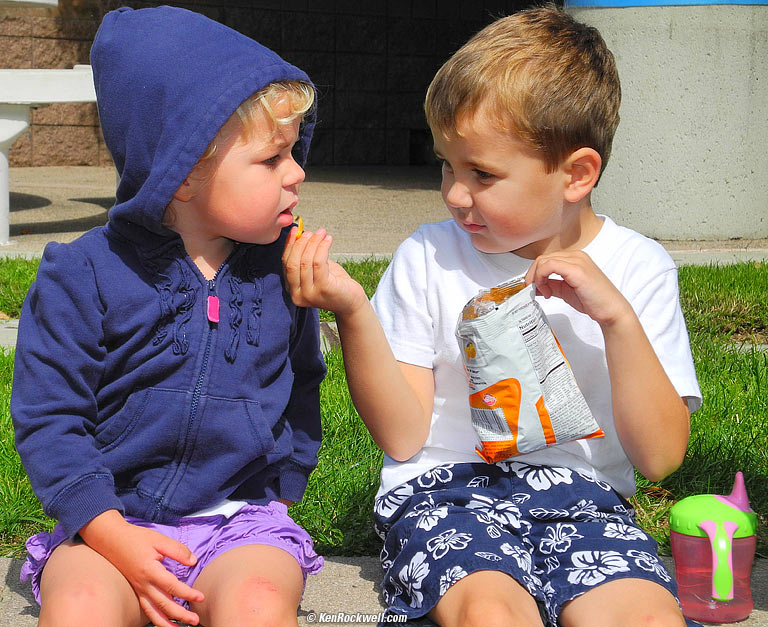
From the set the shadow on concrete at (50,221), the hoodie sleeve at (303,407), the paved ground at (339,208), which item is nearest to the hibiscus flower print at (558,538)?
the hoodie sleeve at (303,407)

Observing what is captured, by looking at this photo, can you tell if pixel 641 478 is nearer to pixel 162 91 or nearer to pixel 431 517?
pixel 431 517

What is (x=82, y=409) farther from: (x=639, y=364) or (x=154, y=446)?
(x=639, y=364)

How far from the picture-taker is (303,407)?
2.41 metres

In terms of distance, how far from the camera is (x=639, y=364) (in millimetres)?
2176


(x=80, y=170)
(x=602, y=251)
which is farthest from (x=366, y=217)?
(x=602, y=251)

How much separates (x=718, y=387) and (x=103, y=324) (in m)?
2.23

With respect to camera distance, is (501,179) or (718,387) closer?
(501,179)

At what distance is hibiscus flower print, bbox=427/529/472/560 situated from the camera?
6.89 ft

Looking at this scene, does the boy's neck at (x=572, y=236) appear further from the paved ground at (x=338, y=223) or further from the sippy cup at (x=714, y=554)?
the paved ground at (x=338, y=223)

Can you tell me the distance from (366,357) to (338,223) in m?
5.55

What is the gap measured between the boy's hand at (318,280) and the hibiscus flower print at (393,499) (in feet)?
1.41

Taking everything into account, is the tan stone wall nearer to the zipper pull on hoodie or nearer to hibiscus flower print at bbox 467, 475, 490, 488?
the zipper pull on hoodie

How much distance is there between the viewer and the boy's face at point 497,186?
223cm

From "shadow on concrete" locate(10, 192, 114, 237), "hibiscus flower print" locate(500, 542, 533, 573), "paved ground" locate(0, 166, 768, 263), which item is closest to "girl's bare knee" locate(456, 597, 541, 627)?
"hibiscus flower print" locate(500, 542, 533, 573)
